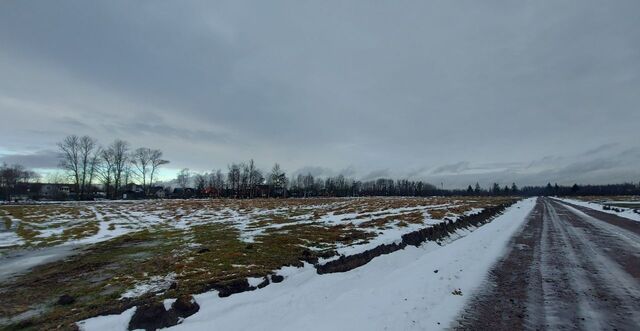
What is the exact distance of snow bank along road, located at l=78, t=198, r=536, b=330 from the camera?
5.89 m

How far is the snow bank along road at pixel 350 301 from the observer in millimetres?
5891

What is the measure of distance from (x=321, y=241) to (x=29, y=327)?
9360mm

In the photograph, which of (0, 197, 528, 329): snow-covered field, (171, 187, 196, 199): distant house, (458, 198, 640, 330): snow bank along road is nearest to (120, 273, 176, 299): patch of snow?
(0, 197, 528, 329): snow-covered field

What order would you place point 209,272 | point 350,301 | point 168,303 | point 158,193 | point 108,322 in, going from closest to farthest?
point 108,322, point 168,303, point 350,301, point 209,272, point 158,193

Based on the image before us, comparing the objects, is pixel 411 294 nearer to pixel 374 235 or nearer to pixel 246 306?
pixel 246 306

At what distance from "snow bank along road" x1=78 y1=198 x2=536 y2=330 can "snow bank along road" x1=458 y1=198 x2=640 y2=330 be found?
1.72 feet

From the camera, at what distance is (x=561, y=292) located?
7.80m

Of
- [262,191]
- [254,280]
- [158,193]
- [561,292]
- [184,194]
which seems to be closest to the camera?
[561,292]

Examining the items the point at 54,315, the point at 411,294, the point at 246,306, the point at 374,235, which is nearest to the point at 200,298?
the point at 246,306

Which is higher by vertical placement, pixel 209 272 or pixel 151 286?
pixel 209 272

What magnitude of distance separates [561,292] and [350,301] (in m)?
4.71

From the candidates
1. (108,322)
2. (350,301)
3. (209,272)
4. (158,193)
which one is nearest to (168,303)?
(108,322)

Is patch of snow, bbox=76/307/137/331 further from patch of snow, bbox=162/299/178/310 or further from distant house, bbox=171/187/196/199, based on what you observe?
distant house, bbox=171/187/196/199

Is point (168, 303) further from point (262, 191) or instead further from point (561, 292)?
point (262, 191)
